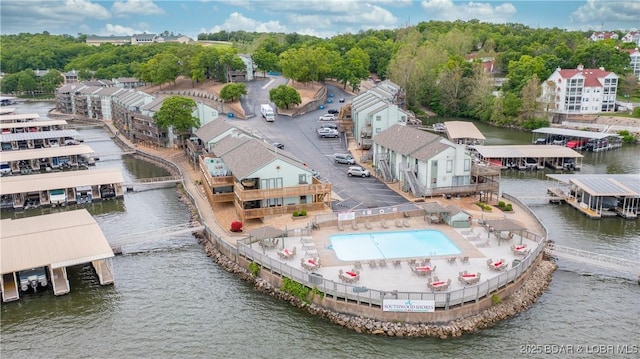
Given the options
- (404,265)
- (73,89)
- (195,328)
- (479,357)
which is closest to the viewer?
(479,357)

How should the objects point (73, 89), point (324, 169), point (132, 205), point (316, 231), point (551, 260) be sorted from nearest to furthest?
point (551, 260)
point (316, 231)
point (132, 205)
point (324, 169)
point (73, 89)

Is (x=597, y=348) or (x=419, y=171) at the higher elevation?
(x=419, y=171)

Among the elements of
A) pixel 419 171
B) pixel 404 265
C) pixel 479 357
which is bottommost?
pixel 479 357

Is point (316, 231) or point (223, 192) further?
point (223, 192)

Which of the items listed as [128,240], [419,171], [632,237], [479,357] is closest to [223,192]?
[128,240]

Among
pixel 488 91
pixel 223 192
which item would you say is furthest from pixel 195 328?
pixel 488 91

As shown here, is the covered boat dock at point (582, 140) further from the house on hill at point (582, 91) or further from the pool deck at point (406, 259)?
the pool deck at point (406, 259)

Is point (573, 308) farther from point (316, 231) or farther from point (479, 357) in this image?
point (316, 231)
